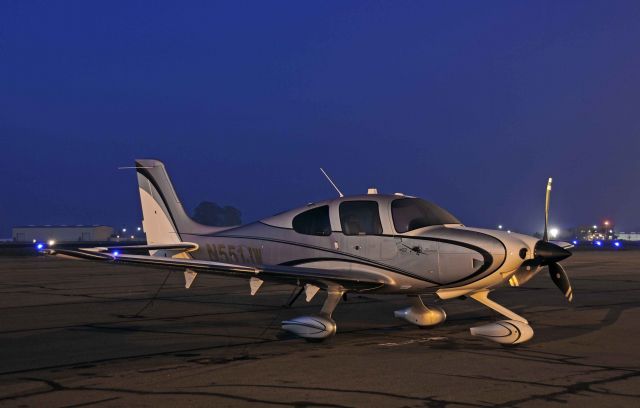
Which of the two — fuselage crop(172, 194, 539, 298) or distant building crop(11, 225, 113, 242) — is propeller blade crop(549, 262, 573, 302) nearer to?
fuselage crop(172, 194, 539, 298)

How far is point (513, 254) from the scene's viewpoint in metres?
11.8

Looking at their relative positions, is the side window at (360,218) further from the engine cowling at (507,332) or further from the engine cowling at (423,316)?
the engine cowling at (507,332)

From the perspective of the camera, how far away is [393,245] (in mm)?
12680

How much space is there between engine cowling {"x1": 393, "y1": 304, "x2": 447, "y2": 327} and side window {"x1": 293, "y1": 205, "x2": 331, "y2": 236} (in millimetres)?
1992

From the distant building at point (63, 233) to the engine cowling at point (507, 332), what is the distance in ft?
494

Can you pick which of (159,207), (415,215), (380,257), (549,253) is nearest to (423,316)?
(380,257)

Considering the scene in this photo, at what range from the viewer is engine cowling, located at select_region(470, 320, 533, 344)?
1149cm

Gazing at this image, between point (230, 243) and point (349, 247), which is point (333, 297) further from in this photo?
point (230, 243)

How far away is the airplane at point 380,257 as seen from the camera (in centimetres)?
1189

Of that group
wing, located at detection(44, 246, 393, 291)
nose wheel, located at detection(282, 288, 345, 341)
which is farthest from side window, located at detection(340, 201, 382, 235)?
nose wheel, located at detection(282, 288, 345, 341)

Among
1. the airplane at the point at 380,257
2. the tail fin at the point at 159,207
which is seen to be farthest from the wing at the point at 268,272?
the tail fin at the point at 159,207

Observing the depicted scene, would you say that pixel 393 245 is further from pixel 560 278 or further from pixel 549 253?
pixel 560 278

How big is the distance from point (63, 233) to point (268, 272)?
156504mm

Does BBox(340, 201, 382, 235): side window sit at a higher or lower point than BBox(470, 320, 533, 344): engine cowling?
higher
